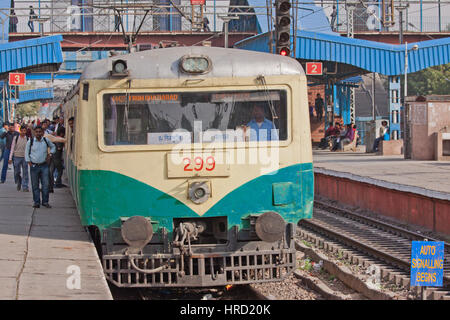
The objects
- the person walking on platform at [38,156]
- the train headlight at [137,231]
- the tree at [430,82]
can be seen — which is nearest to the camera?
the train headlight at [137,231]

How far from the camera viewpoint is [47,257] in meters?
9.24

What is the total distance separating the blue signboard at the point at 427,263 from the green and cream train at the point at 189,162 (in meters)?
1.53

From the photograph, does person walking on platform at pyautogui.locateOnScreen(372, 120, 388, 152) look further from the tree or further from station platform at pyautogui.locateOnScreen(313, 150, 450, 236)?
the tree

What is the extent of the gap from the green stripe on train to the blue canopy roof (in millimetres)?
20633

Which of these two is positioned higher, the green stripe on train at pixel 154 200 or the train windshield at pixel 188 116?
the train windshield at pixel 188 116

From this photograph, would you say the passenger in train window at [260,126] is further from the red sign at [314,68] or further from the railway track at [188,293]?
the red sign at [314,68]

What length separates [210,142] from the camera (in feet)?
27.4

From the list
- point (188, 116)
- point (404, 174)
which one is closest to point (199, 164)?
point (188, 116)

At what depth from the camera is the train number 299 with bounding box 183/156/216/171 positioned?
27.1ft

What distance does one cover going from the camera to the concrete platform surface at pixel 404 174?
47.9 ft

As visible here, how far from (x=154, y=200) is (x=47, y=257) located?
6.15 ft

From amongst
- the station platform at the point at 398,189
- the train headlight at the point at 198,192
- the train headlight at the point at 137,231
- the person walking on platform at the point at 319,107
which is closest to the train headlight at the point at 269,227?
the train headlight at the point at 198,192

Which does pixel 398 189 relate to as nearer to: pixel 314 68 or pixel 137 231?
pixel 137 231

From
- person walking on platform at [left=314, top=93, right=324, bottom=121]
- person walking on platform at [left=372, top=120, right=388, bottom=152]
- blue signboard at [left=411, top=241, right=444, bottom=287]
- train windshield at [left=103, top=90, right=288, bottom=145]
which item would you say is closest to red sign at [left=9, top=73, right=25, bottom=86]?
person walking on platform at [left=372, top=120, right=388, bottom=152]
